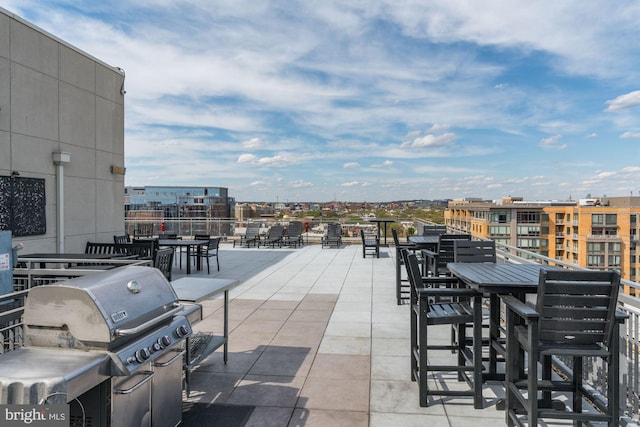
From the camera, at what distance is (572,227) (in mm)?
31359

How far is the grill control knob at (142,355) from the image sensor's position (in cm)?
182

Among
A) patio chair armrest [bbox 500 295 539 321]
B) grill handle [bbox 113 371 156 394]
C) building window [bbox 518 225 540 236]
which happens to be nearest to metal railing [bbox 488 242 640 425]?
patio chair armrest [bbox 500 295 539 321]

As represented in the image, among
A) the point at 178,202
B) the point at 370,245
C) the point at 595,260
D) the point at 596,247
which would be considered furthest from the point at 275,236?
the point at 595,260

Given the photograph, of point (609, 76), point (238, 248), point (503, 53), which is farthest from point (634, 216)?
point (238, 248)

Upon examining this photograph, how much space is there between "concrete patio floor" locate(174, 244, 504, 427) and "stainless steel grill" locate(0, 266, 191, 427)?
976 millimetres

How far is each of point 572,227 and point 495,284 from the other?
35081 millimetres

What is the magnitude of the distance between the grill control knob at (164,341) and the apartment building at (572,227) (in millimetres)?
20057

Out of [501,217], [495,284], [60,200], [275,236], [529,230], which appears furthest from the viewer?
[529,230]

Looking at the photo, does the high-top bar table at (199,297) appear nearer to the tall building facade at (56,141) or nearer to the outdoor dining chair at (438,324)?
the outdoor dining chair at (438,324)

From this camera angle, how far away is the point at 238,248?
13.9 m

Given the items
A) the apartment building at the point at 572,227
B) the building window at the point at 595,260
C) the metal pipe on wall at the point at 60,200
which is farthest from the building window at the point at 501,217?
the metal pipe on wall at the point at 60,200

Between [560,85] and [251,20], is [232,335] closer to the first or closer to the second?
[251,20]

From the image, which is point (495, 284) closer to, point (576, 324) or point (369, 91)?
point (576, 324)

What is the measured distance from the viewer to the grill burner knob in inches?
87.3
